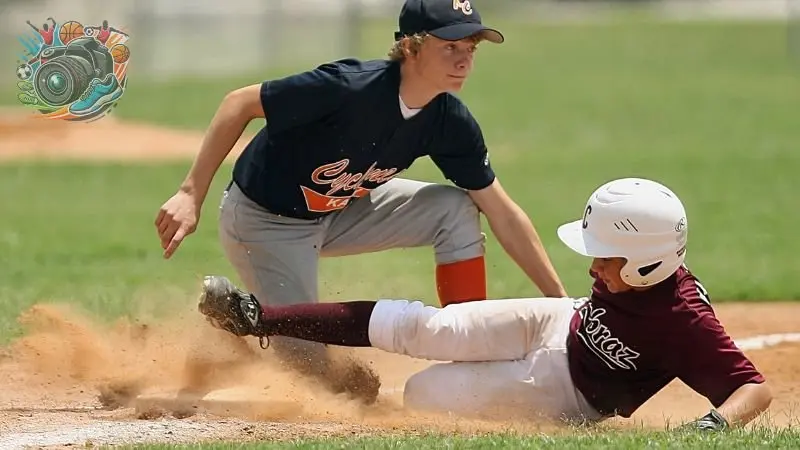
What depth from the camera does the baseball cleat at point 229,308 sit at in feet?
15.1

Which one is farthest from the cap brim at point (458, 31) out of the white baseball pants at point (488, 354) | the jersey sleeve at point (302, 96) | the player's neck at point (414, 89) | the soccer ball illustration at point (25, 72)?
the soccer ball illustration at point (25, 72)

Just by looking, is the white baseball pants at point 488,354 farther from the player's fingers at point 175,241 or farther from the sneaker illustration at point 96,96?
the sneaker illustration at point 96,96

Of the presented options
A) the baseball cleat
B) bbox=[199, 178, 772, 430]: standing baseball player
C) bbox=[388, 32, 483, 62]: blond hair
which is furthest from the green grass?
bbox=[388, 32, 483, 62]: blond hair

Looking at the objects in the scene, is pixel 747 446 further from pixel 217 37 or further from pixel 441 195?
pixel 217 37

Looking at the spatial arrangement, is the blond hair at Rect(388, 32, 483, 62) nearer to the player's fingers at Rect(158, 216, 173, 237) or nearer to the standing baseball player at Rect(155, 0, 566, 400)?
the standing baseball player at Rect(155, 0, 566, 400)

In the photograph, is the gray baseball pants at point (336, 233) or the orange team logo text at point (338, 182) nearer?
the orange team logo text at point (338, 182)

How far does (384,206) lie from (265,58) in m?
20.7

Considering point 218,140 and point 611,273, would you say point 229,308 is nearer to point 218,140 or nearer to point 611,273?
point 218,140

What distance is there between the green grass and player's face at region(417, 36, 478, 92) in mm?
1479

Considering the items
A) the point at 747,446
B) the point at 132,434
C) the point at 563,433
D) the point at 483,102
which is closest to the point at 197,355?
the point at 132,434

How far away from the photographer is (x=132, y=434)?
4184 millimetres

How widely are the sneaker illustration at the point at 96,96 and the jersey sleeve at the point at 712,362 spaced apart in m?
2.35

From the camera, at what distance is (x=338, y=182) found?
5.11 meters

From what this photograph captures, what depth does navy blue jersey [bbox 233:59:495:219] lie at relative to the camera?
489 centimetres
